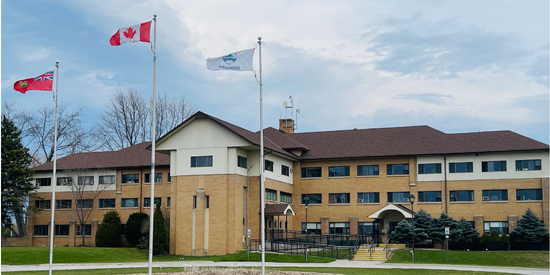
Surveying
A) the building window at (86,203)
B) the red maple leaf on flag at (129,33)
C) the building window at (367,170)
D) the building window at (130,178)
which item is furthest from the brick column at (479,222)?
the red maple leaf on flag at (129,33)

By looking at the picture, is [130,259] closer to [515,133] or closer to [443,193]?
[443,193]

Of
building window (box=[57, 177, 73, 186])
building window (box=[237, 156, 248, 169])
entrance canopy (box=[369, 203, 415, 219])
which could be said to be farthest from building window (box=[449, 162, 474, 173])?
building window (box=[57, 177, 73, 186])

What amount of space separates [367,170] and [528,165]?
14.3 meters

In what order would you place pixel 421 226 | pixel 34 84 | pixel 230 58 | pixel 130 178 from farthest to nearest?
pixel 130 178 < pixel 421 226 < pixel 34 84 < pixel 230 58

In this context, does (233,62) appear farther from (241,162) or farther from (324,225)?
(324,225)

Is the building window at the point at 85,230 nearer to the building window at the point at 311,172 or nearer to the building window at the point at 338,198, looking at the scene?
the building window at the point at 311,172

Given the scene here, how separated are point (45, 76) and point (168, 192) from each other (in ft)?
99.1

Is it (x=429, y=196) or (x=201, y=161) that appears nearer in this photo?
(x=201, y=161)

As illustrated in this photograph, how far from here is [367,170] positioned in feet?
190

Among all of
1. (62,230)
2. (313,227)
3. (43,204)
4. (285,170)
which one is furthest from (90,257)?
(313,227)

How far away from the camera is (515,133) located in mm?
56219

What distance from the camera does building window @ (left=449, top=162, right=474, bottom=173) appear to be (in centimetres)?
5450

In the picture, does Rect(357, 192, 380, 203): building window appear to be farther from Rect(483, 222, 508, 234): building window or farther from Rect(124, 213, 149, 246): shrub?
Rect(124, 213, 149, 246): shrub

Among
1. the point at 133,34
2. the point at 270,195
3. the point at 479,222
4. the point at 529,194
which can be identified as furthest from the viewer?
the point at 270,195
